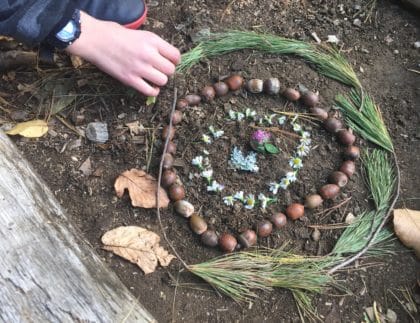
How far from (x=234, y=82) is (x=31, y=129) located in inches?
30.9

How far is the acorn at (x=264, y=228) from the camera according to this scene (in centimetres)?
185

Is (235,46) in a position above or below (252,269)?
above

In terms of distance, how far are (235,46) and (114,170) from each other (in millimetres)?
717

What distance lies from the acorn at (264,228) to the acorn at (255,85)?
0.54m

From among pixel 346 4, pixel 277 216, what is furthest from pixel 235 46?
pixel 277 216

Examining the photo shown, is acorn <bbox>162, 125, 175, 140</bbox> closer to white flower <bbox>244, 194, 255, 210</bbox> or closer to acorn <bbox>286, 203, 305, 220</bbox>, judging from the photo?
white flower <bbox>244, 194, 255, 210</bbox>

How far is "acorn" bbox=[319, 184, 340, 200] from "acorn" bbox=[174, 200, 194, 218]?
1.55 feet

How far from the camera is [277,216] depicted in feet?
6.16

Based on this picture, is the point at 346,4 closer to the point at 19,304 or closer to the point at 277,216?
the point at 277,216

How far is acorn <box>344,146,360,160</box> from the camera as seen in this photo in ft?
6.52

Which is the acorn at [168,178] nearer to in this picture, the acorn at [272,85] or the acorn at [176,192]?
the acorn at [176,192]

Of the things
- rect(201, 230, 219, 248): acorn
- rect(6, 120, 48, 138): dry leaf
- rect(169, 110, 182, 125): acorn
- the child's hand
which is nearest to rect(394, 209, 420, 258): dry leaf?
rect(201, 230, 219, 248): acorn

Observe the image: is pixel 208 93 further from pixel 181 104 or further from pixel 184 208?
pixel 184 208


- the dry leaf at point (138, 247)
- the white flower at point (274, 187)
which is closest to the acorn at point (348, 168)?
the white flower at point (274, 187)
